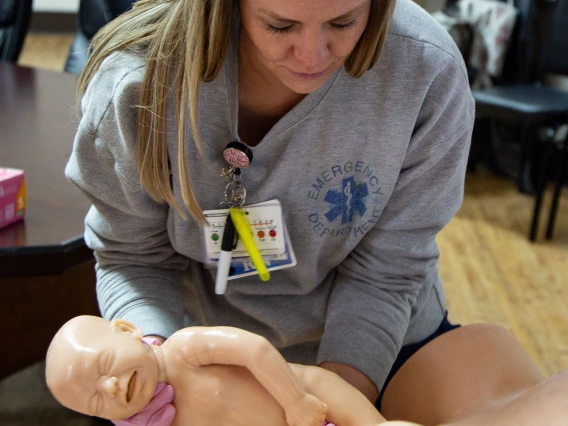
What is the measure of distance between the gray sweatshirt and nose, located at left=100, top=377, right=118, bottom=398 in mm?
310

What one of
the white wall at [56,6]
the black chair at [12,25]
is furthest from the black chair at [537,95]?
the white wall at [56,6]

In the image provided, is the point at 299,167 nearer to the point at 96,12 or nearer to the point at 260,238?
the point at 260,238

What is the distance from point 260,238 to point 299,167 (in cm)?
13

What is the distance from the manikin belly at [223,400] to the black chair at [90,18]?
178 centimetres

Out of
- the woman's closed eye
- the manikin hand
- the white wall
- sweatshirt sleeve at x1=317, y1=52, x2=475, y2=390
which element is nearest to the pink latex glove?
the manikin hand

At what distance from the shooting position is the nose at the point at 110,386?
762 mm

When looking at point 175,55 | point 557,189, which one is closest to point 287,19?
point 175,55

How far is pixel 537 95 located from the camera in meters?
3.31

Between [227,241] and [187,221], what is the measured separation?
84 millimetres

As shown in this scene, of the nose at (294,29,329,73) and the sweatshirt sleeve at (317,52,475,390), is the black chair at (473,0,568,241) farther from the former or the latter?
the nose at (294,29,329,73)

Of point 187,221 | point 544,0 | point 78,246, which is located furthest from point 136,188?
point 544,0

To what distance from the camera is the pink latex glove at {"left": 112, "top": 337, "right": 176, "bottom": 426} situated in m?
0.83

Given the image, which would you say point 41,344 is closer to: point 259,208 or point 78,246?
point 78,246

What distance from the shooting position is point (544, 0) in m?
3.48
